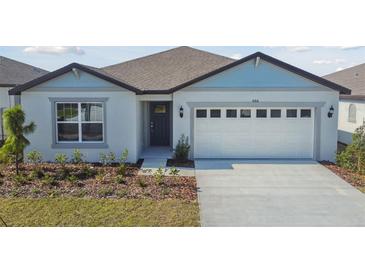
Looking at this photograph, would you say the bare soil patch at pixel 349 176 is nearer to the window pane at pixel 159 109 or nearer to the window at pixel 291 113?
the window at pixel 291 113

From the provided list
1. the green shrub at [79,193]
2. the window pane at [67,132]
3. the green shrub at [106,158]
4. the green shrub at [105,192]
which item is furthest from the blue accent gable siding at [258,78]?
the green shrub at [79,193]

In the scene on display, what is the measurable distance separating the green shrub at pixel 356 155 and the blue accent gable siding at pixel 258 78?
254 cm

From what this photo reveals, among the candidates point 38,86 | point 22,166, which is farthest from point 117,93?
point 22,166

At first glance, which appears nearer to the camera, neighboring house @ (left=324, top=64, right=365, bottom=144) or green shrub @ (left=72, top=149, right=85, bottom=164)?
green shrub @ (left=72, top=149, right=85, bottom=164)

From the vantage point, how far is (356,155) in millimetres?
12359

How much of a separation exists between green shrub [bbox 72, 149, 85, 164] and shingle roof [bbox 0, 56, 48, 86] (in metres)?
9.58

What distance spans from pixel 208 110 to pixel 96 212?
25.2 ft

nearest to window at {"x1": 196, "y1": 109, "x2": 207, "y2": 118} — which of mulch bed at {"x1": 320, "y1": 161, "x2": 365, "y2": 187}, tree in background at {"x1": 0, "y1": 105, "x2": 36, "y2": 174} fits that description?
mulch bed at {"x1": 320, "y1": 161, "x2": 365, "y2": 187}

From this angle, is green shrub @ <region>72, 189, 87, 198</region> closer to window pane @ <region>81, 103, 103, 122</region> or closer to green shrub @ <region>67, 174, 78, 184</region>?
green shrub @ <region>67, 174, 78, 184</region>

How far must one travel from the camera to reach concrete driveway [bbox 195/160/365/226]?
7.54 metres

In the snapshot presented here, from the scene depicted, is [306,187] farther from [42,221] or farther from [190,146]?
[42,221]

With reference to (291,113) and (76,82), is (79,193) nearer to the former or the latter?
(76,82)

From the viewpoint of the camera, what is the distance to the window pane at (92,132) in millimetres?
13508

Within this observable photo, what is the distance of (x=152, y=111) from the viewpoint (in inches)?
663
